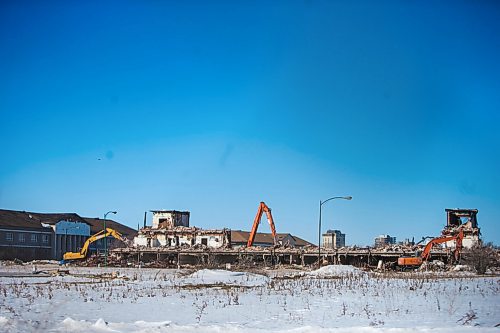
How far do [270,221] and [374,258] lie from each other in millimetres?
15008

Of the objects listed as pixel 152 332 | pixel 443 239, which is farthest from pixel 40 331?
pixel 443 239

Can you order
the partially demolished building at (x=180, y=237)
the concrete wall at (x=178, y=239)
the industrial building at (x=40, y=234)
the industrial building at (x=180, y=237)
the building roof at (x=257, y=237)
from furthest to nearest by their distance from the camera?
the building roof at (x=257, y=237), the industrial building at (x=40, y=234), the concrete wall at (x=178, y=239), the partially demolished building at (x=180, y=237), the industrial building at (x=180, y=237)

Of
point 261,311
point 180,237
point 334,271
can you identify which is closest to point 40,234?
point 180,237

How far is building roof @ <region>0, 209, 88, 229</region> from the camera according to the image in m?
85.8

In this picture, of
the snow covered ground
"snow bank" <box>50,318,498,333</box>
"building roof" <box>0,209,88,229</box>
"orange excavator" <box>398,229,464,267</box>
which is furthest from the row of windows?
"snow bank" <box>50,318,498,333</box>

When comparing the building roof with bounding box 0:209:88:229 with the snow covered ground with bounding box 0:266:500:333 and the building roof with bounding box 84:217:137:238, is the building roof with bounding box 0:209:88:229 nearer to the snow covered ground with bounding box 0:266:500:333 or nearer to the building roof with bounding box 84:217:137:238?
the building roof with bounding box 84:217:137:238

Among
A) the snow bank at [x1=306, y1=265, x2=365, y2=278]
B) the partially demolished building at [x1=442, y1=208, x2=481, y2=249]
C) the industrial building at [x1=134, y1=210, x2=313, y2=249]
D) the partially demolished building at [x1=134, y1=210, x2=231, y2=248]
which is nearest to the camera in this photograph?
the snow bank at [x1=306, y1=265, x2=365, y2=278]

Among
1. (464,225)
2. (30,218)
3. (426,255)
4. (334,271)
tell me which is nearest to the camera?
(334,271)

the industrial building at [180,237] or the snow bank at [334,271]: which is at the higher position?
the industrial building at [180,237]

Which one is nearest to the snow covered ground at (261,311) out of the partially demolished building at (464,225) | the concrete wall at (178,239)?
the partially demolished building at (464,225)

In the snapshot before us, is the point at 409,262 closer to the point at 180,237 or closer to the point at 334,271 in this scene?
the point at 334,271

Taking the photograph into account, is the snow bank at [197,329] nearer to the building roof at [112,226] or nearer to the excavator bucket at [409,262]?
the excavator bucket at [409,262]

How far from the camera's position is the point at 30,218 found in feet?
300

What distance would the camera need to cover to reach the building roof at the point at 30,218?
85.8 metres
